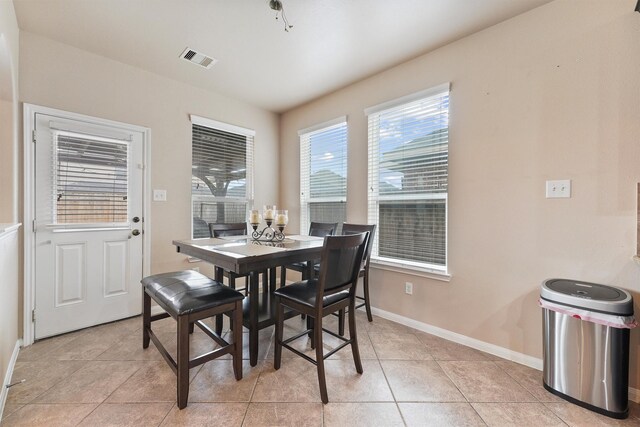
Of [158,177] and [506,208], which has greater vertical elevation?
[158,177]

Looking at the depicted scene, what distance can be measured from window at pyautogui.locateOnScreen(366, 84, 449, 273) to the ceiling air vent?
171 cm

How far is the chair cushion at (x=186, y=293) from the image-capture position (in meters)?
1.62

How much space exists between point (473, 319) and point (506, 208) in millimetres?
963

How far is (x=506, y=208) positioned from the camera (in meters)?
2.11

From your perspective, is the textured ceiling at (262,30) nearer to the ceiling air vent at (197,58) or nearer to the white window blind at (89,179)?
the ceiling air vent at (197,58)

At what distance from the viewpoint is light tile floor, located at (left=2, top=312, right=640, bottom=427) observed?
1473mm

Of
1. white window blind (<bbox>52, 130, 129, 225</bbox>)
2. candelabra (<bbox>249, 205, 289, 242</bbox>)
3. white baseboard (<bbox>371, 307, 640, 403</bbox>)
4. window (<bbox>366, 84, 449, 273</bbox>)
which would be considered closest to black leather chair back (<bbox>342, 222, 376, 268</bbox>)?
window (<bbox>366, 84, 449, 273</bbox>)

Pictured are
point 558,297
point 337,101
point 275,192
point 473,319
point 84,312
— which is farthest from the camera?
point 275,192

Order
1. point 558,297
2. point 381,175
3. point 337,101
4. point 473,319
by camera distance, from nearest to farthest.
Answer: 1. point 558,297
2. point 473,319
3. point 381,175
4. point 337,101

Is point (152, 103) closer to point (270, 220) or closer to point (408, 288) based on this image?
point (270, 220)

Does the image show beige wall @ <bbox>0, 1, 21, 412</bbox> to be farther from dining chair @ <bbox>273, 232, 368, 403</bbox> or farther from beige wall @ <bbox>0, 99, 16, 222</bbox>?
dining chair @ <bbox>273, 232, 368, 403</bbox>

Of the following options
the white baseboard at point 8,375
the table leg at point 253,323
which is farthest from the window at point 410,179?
the white baseboard at point 8,375

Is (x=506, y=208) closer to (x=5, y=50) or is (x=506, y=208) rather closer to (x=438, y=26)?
(x=438, y=26)

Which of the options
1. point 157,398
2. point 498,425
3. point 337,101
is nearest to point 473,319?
point 498,425
